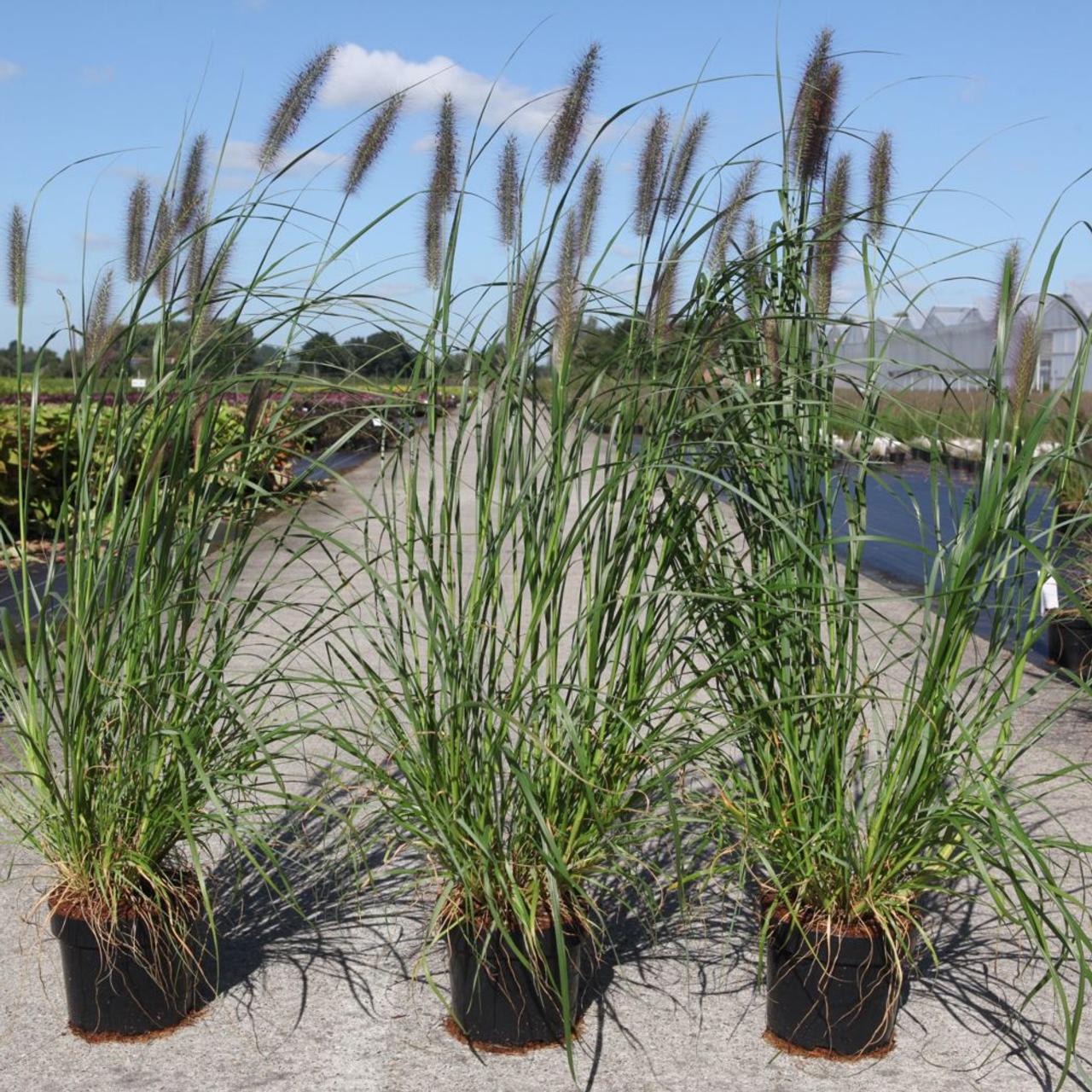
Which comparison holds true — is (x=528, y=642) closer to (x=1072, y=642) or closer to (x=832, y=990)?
(x=832, y=990)

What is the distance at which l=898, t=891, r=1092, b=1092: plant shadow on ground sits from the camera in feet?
7.03

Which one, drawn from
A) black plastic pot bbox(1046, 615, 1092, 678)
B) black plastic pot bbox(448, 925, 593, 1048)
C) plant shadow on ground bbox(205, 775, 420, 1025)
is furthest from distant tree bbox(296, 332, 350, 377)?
black plastic pot bbox(1046, 615, 1092, 678)

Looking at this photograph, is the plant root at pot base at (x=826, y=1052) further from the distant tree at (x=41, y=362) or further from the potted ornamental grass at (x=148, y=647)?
the distant tree at (x=41, y=362)

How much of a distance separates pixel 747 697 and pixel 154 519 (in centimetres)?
106

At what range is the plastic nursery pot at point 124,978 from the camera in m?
2.13

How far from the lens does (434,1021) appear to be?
2268 mm

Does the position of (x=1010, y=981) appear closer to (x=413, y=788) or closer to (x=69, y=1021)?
(x=413, y=788)

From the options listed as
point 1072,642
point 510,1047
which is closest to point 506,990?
point 510,1047

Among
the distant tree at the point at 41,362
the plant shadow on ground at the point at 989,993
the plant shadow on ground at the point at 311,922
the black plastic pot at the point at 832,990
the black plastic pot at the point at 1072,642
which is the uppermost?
the distant tree at the point at 41,362

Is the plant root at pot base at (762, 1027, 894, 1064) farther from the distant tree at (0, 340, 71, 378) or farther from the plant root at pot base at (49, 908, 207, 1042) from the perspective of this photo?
the distant tree at (0, 340, 71, 378)

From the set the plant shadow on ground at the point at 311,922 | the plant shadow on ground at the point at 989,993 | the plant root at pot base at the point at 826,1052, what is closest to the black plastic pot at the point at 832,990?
the plant root at pot base at the point at 826,1052

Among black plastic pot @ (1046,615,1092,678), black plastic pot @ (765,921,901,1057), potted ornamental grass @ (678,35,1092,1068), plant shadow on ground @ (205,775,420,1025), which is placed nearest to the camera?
potted ornamental grass @ (678,35,1092,1068)

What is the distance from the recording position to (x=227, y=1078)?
2.07 m

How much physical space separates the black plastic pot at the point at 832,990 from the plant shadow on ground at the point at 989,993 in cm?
11
